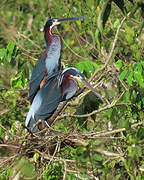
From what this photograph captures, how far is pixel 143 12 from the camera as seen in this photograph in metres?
1.50

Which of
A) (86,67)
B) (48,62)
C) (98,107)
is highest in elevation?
(48,62)

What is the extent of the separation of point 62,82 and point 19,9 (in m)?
3.60

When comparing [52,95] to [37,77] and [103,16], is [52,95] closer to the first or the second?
[37,77]

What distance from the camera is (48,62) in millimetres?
4531

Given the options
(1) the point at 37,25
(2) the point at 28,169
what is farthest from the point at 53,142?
(1) the point at 37,25

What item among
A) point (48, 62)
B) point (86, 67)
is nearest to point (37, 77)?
point (48, 62)

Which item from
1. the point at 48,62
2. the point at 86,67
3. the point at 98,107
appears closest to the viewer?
the point at 98,107

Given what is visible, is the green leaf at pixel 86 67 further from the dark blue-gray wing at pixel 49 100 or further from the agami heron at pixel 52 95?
the dark blue-gray wing at pixel 49 100

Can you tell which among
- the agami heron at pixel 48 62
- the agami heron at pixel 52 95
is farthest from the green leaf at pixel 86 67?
the agami heron at pixel 48 62

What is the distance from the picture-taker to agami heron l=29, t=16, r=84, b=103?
4309 millimetres

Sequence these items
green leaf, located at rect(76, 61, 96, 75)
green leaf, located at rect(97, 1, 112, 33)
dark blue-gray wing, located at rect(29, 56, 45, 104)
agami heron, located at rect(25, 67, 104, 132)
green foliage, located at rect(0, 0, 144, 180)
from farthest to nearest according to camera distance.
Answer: dark blue-gray wing, located at rect(29, 56, 45, 104), agami heron, located at rect(25, 67, 104, 132), green leaf, located at rect(76, 61, 96, 75), green foliage, located at rect(0, 0, 144, 180), green leaf, located at rect(97, 1, 112, 33)

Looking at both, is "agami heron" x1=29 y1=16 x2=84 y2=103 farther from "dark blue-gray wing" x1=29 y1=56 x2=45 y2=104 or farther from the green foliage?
the green foliage

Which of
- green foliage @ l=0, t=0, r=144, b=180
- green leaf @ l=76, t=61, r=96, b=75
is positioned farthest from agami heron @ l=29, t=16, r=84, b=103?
green leaf @ l=76, t=61, r=96, b=75

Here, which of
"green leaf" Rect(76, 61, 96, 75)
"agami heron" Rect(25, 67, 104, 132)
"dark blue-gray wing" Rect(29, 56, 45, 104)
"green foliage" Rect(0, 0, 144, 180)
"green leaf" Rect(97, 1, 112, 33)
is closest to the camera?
"green leaf" Rect(97, 1, 112, 33)
